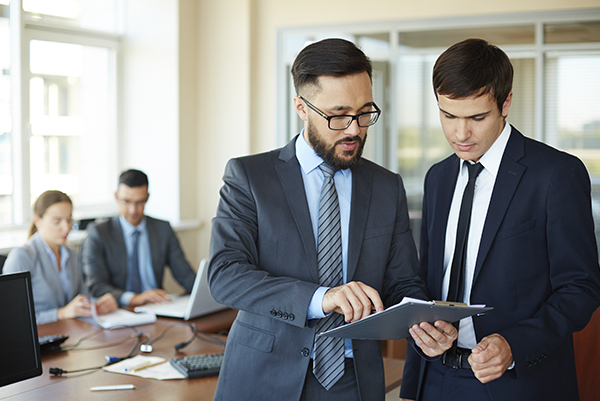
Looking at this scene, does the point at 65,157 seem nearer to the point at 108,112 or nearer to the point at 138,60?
the point at 108,112

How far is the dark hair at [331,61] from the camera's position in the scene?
1614 millimetres

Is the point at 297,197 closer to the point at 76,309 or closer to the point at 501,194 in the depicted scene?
the point at 501,194

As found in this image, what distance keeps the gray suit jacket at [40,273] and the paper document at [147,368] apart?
3.14ft

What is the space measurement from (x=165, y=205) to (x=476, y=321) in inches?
178

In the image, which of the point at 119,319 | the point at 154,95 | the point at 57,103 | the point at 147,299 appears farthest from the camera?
the point at 154,95

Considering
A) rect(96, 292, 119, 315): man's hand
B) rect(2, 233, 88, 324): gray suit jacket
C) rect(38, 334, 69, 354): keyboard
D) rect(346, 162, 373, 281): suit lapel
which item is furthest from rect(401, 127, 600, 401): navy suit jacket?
rect(2, 233, 88, 324): gray suit jacket

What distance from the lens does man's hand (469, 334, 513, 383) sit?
1471 millimetres

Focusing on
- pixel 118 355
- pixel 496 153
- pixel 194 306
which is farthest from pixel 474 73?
pixel 194 306

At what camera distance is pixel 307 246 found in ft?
5.31

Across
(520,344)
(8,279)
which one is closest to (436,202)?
(520,344)

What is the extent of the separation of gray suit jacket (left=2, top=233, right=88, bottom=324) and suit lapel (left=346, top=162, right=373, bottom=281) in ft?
7.13

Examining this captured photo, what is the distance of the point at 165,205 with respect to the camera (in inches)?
229

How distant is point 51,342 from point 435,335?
182cm

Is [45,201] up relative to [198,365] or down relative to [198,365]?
up
